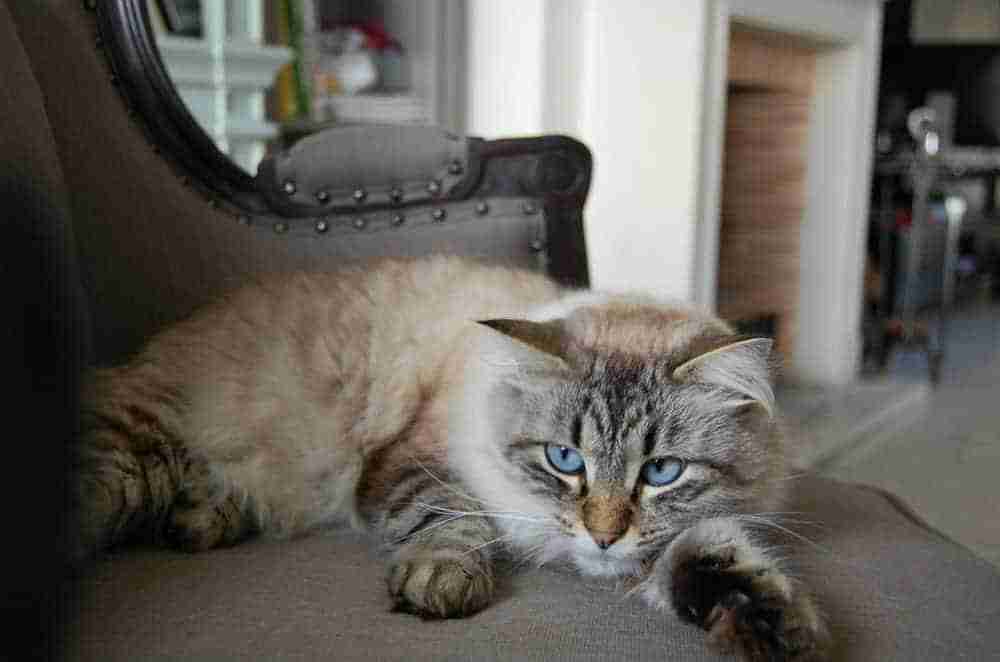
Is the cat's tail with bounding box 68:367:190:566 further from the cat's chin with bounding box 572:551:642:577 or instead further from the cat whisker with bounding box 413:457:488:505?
the cat's chin with bounding box 572:551:642:577

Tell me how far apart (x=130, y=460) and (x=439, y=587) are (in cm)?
42

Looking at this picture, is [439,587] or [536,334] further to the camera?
[536,334]

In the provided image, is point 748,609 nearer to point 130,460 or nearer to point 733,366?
point 733,366

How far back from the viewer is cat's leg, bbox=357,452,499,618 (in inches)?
36.7

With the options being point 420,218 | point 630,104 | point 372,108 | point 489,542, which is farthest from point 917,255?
point 489,542

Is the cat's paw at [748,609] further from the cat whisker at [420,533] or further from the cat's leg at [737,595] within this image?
the cat whisker at [420,533]

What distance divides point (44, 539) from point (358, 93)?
2778mm

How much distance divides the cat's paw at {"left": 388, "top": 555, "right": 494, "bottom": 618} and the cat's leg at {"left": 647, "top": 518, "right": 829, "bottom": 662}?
0.18 m

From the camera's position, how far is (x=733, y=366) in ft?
3.41

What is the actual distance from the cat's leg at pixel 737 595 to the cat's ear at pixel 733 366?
A: 0.47ft

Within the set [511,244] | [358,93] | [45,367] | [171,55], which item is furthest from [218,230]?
[358,93]

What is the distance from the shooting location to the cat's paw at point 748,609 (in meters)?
0.85

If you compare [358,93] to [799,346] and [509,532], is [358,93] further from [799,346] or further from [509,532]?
[509,532]

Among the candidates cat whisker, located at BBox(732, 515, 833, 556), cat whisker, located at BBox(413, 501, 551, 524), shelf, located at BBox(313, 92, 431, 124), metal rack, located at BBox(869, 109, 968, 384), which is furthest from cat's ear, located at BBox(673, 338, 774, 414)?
metal rack, located at BBox(869, 109, 968, 384)
